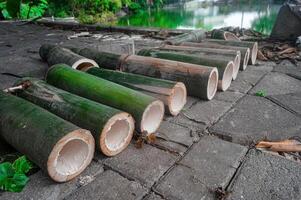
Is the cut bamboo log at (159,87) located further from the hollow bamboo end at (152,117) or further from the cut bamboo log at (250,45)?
the cut bamboo log at (250,45)

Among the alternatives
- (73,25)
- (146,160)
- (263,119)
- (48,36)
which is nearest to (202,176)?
(146,160)

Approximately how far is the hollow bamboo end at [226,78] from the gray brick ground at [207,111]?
28 cm

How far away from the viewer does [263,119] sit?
267 centimetres

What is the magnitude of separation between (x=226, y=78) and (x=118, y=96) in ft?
5.18

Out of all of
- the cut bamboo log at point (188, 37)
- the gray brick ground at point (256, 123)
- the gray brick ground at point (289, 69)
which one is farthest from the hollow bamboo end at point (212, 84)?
the cut bamboo log at point (188, 37)

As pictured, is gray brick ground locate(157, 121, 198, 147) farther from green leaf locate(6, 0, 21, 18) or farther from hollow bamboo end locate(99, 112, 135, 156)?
green leaf locate(6, 0, 21, 18)

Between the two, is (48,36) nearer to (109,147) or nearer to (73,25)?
(73,25)

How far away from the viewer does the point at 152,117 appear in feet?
7.94

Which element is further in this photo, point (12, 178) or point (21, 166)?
point (21, 166)

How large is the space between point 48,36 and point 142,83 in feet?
15.5

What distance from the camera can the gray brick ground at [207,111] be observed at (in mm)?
2670

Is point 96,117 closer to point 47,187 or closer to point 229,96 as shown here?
point 47,187

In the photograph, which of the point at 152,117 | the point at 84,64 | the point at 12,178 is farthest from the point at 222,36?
the point at 12,178

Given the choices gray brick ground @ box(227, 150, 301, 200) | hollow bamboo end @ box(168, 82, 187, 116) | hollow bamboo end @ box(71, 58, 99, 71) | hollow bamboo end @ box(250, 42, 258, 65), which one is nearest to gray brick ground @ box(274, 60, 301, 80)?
hollow bamboo end @ box(250, 42, 258, 65)
